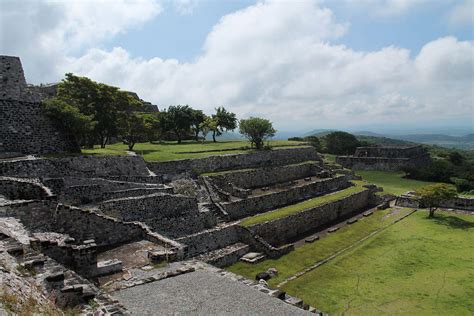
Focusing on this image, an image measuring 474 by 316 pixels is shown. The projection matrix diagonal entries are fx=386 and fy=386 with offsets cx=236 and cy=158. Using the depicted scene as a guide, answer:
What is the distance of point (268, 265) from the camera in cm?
1977

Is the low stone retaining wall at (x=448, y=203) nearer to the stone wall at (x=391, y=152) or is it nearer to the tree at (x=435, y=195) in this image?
the tree at (x=435, y=195)

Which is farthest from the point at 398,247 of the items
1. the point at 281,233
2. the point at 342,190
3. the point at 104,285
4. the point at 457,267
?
the point at 104,285

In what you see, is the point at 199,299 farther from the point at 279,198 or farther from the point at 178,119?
the point at 178,119

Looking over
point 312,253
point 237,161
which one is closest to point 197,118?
point 237,161

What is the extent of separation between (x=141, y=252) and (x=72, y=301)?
6389 millimetres

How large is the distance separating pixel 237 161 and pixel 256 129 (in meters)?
6.32

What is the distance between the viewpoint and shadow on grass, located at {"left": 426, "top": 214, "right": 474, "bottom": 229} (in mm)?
26664

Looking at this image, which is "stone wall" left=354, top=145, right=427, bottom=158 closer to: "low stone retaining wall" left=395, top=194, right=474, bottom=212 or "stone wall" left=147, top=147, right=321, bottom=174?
"stone wall" left=147, top=147, right=321, bottom=174

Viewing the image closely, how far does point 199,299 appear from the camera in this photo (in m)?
9.46

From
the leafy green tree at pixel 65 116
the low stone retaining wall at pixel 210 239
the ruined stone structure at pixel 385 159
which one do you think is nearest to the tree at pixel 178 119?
the leafy green tree at pixel 65 116

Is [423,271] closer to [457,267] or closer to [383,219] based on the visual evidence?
[457,267]

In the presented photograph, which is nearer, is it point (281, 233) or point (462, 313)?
point (462, 313)

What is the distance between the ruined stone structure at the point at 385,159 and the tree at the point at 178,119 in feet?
88.6

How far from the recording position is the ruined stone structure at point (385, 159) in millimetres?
54594
